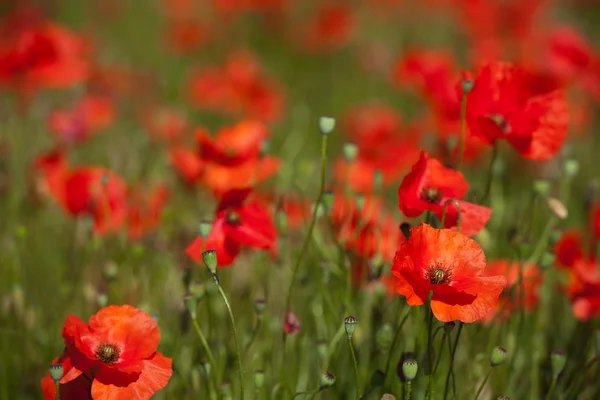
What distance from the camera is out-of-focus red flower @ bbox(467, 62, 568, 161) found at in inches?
66.1

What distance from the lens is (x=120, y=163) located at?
11.0ft

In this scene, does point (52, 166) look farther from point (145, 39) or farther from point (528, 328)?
point (145, 39)

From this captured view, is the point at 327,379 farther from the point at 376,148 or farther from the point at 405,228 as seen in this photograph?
the point at 376,148

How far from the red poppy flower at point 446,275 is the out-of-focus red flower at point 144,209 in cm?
124

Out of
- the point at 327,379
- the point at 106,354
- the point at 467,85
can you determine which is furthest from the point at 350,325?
the point at 467,85

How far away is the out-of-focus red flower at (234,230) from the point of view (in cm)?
166

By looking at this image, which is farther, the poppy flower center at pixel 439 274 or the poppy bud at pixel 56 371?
the poppy flower center at pixel 439 274

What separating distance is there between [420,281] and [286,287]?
1039mm

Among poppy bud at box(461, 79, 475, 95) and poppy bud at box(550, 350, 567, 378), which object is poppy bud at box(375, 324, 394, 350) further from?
poppy bud at box(461, 79, 475, 95)

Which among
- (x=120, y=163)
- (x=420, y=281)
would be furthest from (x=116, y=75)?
(x=420, y=281)

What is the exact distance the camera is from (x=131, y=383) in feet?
4.55

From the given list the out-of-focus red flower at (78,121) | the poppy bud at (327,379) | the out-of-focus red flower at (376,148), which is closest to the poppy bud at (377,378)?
the poppy bud at (327,379)

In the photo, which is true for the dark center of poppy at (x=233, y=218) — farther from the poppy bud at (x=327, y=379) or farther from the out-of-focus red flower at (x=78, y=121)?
the out-of-focus red flower at (x=78, y=121)

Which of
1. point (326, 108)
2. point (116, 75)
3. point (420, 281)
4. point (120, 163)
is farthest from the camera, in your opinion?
point (326, 108)
